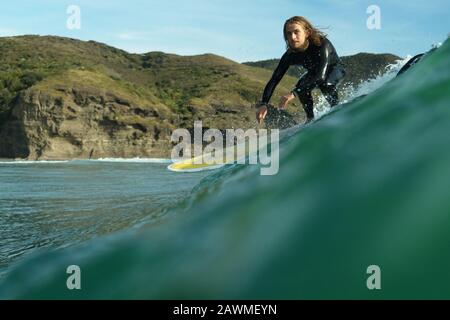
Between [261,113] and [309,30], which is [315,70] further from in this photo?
[261,113]

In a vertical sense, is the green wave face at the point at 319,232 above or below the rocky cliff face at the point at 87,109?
below

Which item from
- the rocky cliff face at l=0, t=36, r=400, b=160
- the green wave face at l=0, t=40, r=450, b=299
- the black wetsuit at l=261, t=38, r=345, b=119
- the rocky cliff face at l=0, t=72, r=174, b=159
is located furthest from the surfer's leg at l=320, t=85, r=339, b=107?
the rocky cliff face at l=0, t=72, r=174, b=159

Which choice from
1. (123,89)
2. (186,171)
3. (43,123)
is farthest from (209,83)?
(186,171)

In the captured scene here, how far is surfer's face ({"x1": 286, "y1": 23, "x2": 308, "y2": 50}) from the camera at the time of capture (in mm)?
5340

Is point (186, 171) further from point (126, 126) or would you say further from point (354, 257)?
point (126, 126)

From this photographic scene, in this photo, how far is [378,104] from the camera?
2.56 m

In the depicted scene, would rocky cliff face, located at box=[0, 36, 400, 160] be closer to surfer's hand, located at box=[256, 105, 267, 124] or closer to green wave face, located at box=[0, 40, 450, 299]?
surfer's hand, located at box=[256, 105, 267, 124]

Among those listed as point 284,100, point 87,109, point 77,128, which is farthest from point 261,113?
point 87,109

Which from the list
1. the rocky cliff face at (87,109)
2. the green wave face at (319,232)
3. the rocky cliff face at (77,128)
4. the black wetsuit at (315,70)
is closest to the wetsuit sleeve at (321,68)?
the black wetsuit at (315,70)

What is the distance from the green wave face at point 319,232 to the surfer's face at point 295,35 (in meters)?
2.93

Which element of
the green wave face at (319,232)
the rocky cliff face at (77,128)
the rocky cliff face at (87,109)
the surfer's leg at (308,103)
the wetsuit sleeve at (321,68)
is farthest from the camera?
the rocky cliff face at (87,109)

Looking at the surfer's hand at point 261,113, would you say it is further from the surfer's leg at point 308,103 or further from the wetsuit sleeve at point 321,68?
the surfer's leg at point 308,103

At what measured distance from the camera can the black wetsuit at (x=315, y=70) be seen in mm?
5609

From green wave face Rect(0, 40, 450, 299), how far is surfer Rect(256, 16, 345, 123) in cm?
288
